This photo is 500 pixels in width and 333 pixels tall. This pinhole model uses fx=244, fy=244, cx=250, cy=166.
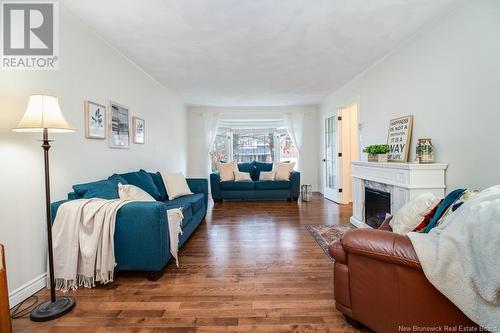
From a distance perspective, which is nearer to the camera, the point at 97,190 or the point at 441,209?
the point at 441,209

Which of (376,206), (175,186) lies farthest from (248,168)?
(376,206)

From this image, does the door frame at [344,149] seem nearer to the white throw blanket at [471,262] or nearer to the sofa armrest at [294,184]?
the sofa armrest at [294,184]

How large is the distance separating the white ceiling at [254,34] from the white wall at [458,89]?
0.24 meters

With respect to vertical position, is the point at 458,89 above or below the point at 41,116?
above

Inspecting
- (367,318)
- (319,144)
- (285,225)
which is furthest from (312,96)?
(367,318)

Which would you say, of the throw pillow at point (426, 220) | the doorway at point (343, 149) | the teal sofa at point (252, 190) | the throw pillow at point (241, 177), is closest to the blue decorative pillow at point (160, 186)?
the teal sofa at point (252, 190)

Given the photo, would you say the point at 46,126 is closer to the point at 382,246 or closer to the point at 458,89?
the point at 382,246

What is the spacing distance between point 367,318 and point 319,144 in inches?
226

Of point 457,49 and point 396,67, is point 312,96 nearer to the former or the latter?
point 396,67

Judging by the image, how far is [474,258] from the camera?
1082 millimetres

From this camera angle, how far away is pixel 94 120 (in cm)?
274

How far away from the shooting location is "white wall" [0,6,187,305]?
186 cm

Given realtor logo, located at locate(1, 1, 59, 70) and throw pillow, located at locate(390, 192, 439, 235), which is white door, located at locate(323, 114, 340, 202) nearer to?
throw pillow, located at locate(390, 192, 439, 235)

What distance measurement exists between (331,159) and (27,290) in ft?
18.1
